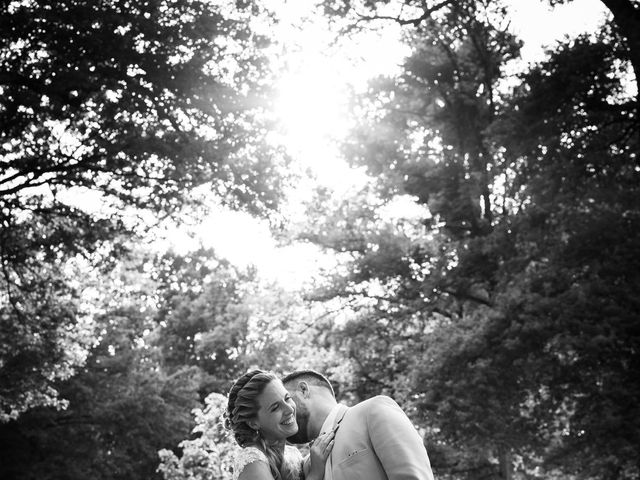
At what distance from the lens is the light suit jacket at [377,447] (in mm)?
2979

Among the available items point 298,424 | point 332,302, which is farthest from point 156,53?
point 332,302

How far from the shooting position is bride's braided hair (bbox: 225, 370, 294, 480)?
3.81m

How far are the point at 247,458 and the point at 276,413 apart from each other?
0.29m

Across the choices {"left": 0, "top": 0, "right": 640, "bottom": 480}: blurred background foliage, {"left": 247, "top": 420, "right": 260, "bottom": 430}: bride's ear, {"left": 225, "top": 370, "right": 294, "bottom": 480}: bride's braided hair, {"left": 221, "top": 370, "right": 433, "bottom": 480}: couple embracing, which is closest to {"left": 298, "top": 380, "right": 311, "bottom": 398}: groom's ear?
{"left": 221, "top": 370, "right": 433, "bottom": 480}: couple embracing

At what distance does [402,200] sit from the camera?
2167 centimetres

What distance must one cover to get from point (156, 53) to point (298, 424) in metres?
7.93

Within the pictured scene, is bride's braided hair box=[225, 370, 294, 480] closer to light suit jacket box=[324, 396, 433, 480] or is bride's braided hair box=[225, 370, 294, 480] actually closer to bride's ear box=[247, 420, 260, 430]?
bride's ear box=[247, 420, 260, 430]

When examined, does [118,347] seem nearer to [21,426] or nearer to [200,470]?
[21,426]

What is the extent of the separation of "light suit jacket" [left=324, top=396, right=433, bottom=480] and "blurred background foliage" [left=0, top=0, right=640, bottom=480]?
765cm

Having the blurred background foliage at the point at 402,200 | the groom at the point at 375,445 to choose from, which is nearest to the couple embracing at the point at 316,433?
the groom at the point at 375,445

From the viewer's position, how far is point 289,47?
12211mm

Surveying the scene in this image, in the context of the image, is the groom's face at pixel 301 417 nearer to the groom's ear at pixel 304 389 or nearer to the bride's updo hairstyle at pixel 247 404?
the groom's ear at pixel 304 389

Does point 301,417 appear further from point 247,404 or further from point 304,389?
point 247,404

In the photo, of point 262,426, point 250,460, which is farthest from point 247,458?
point 262,426
